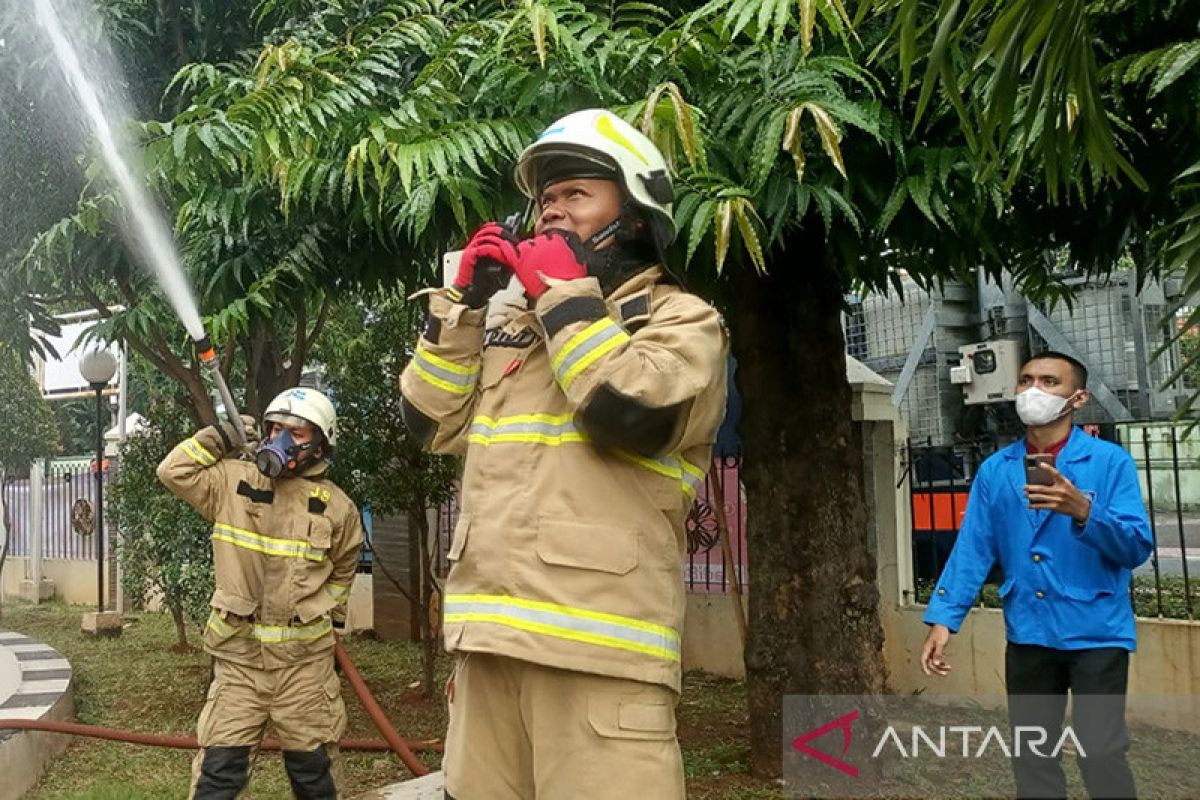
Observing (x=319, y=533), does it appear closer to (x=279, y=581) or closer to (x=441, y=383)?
(x=279, y=581)

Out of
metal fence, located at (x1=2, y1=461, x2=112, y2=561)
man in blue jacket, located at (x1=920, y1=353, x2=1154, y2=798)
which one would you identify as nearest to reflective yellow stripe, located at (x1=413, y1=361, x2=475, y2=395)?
man in blue jacket, located at (x1=920, y1=353, x2=1154, y2=798)

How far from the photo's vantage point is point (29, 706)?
639cm

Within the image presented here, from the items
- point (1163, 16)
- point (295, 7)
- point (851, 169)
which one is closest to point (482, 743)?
point (851, 169)

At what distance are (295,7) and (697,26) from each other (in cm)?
274

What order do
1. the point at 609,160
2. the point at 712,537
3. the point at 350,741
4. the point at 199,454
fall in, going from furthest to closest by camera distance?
the point at 712,537, the point at 350,741, the point at 199,454, the point at 609,160

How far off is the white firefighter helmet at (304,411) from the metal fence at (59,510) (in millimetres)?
10512

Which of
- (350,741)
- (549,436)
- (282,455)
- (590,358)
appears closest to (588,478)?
(549,436)

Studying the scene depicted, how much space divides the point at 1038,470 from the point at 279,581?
3054mm

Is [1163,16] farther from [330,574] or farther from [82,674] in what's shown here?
[82,674]

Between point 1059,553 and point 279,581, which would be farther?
point 279,581

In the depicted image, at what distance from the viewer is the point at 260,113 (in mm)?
3834

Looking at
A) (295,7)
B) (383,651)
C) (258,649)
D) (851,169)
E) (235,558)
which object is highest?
(295,7)

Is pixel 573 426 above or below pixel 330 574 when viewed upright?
above

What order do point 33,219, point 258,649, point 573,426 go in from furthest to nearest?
point 33,219
point 258,649
point 573,426
